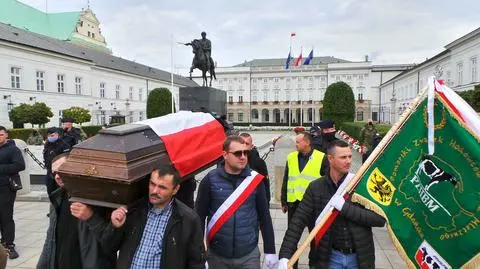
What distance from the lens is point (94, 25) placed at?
215 feet

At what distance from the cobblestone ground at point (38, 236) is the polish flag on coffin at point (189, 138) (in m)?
2.35

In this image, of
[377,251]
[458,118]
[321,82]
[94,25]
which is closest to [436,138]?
[458,118]

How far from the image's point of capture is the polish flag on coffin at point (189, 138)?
9.77 feet

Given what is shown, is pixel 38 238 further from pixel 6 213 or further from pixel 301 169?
pixel 301 169

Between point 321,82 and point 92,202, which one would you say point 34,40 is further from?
point 321,82

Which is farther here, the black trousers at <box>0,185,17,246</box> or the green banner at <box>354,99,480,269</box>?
the black trousers at <box>0,185,17,246</box>

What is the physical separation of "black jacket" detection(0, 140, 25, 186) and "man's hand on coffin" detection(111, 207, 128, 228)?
3577mm

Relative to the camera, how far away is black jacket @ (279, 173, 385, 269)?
2727 mm

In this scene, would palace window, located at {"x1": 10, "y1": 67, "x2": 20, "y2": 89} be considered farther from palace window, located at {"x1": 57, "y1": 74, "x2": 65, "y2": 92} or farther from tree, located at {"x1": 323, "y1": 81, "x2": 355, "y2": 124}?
tree, located at {"x1": 323, "y1": 81, "x2": 355, "y2": 124}

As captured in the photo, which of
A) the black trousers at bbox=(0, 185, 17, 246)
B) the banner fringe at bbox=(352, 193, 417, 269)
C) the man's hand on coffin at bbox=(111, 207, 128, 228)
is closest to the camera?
the man's hand on coffin at bbox=(111, 207, 128, 228)

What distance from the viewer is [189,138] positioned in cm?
324

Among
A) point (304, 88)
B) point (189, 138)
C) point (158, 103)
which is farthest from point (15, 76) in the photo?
point (304, 88)

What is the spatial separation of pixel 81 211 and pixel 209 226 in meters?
1.13

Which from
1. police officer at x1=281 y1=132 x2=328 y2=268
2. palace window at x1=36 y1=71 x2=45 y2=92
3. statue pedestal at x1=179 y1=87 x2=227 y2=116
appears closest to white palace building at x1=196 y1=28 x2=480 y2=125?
palace window at x1=36 y1=71 x2=45 y2=92
